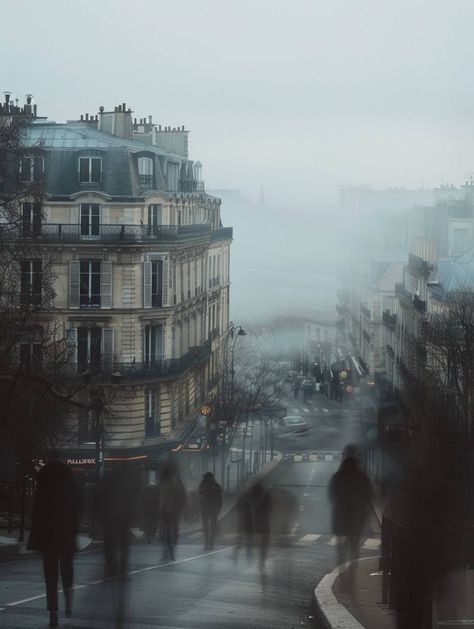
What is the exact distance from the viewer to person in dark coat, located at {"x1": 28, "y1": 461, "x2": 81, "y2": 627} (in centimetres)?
1084

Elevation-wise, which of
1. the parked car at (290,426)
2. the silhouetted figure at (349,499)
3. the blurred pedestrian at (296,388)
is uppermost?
the silhouetted figure at (349,499)

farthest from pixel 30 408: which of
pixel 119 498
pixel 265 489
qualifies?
pixel 119 498

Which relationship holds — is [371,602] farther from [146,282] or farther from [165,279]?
[165,279]

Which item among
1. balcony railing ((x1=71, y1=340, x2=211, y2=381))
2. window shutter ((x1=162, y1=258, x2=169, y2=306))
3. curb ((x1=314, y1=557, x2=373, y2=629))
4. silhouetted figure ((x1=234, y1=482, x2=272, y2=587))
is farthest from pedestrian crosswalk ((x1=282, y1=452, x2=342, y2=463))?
curb ((x1=314, y1=557, x2=373, y2=629))

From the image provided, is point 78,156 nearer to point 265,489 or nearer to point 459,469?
point 459,469

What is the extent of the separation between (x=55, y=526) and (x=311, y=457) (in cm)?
4788

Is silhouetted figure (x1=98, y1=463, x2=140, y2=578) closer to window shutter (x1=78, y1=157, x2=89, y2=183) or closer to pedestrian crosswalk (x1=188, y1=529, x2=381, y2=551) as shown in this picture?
pedestrian crosswalk (x1=188, y1=529, x2=381, y2=551)

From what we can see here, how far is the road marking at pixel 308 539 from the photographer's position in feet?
91.2

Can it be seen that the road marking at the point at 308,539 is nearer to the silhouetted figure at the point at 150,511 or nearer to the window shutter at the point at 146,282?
the silhouetted figure at the point at 150,511

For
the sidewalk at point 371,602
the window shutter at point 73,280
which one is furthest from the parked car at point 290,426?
the sidewalk at point 371,602

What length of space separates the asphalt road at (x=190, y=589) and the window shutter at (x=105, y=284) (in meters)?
23.0

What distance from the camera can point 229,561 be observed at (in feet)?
58.2

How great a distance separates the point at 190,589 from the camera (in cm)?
1376

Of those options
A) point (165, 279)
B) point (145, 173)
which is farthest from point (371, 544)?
point (145, 173)
